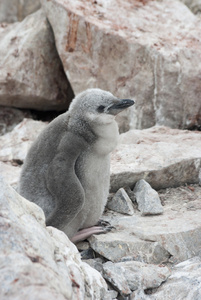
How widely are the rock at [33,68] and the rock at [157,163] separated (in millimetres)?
2588

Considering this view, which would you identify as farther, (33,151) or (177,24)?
(177,24)

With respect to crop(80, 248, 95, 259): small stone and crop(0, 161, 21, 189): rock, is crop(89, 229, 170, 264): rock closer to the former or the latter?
crop(80, 248, 95, 259): small stone

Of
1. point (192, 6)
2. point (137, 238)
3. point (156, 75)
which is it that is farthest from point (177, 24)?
point (137, 238)

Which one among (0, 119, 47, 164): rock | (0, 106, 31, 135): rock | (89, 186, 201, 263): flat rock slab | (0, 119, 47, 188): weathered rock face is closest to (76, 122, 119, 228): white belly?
(89, 186, 201, 263): flat rock slab

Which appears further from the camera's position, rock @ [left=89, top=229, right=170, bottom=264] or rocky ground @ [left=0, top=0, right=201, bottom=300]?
rock @ [left=89, top=229, right=170, bottom=264]

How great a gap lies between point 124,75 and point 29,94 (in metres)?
1.70

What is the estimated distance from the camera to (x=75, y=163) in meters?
3.76

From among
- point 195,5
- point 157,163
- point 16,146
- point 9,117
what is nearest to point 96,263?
point 157,163

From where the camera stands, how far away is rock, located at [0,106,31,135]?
7719 millimetres

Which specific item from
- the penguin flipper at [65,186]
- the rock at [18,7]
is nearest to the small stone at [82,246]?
the penguin flipper at [65,186]

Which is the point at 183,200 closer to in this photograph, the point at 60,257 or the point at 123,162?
the point at 123,162

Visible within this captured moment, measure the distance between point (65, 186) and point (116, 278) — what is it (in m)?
0.89

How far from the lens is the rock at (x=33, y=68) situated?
23.9 feet

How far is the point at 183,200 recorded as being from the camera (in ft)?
14.7
